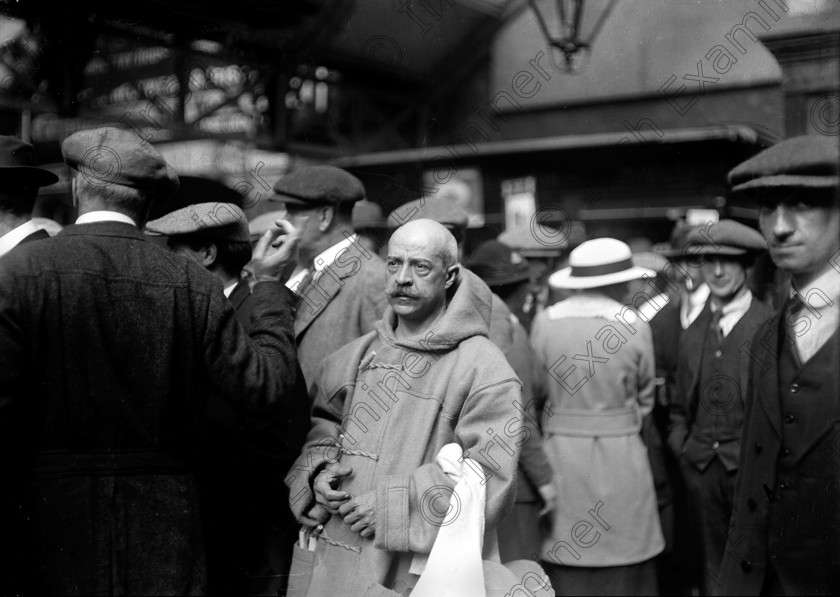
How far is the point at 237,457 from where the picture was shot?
328 centimetres

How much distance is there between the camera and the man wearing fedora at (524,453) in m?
3.88

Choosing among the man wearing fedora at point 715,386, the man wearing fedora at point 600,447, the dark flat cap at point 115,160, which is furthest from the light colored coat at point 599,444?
the dark flat cap at point 115,160

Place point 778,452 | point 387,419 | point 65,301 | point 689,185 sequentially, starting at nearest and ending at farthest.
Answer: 1. point 65,301
2. point 387,419
3. point 778,452
4. point 689,185

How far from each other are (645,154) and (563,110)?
1999 mm

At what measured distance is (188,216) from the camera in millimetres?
3385

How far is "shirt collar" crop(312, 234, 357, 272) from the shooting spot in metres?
3.86

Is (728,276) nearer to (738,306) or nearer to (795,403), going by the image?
(738,306)

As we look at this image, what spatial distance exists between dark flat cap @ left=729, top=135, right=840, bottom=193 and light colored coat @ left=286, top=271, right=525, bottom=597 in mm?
1280

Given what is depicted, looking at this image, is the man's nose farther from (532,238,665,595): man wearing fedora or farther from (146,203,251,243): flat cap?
(146,203,251,243): flat cap

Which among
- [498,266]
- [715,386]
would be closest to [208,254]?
[498,266]

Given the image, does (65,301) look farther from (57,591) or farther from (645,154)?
(645,154)

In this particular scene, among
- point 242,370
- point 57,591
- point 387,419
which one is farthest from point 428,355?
point 57,591

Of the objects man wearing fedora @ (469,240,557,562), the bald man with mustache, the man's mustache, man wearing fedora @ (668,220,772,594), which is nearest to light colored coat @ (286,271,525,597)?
the bald man with mustache

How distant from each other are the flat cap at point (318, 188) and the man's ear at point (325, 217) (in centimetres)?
4
